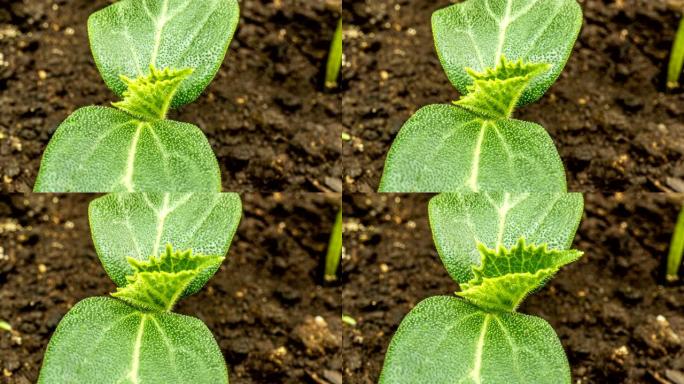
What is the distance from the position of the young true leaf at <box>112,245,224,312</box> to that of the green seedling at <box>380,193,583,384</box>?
1.09 ft

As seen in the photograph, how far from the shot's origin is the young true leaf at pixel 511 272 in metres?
1.29

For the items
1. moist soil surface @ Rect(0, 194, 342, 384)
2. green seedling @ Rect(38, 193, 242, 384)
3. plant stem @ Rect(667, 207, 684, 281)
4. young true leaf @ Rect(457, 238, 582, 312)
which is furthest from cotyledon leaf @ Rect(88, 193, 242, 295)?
plant stem @ Rect(667, 207, 684, 281)

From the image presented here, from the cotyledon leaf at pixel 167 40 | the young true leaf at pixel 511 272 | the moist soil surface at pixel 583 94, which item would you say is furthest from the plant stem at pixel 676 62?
the cotyledon leaf at pixel 167 40

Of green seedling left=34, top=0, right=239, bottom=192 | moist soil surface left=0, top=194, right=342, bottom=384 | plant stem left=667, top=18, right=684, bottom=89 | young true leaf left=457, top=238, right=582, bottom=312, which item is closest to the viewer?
young true leaf left=457, top=238, right=582, bottom=312

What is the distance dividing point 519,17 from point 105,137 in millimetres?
720

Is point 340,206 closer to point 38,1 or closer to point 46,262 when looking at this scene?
point 46,262

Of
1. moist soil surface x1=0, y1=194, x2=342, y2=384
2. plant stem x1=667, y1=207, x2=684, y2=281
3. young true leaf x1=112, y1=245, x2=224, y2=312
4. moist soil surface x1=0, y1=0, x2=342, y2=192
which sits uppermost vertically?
moist soil surface x1=0, y1=0, x2=342, y2=192

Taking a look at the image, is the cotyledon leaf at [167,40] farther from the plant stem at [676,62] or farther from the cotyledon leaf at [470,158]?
the plant stem at [676,62]

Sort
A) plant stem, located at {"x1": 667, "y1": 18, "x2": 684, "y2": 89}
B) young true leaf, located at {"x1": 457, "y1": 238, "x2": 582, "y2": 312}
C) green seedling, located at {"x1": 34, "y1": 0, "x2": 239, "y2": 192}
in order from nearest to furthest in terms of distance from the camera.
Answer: young true leaf, located at {"x1": 457, "y1": 238, "x2": 582, "y2": 312}, green seedling, located at {"x1": 34, "y1": 0, "x2": 239, "y2": 192}, plant stem, located at {"x1": 667, "y1": 18, "x2": 684, "y2": 89}

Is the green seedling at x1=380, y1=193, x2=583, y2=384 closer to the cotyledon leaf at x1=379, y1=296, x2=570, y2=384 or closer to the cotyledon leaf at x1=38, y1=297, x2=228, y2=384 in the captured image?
the cotyledon leaf at x1=379, y1=296, x2=570, y2=384

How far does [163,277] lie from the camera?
1304mm

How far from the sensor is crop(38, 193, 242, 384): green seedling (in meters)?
1.33

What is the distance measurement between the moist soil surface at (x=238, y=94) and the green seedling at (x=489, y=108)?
0.21 meters

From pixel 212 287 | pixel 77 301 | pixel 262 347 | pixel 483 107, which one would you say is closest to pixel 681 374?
pixel 483 107
